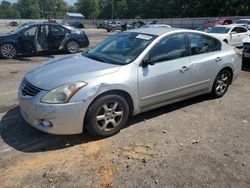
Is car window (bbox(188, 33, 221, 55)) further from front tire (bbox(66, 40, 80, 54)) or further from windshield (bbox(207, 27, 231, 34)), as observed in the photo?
windshield (bbox(207, 27, 231, 34))

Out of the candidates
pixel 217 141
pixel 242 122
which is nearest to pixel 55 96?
pixel 217 141

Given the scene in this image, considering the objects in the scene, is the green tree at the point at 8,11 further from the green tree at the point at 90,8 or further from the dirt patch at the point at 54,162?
the dirt patch at the point at 54,162

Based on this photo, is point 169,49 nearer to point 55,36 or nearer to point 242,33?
point 55,36

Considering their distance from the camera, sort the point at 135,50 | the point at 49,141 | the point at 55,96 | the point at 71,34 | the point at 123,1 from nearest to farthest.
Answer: the point at 55,96, the point at 49,141, the point at 135,50, the point at 71,34, the point at 123,1

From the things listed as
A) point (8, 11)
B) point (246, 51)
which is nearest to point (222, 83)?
point (246, 51)

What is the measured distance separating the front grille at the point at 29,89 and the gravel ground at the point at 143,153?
0.69m

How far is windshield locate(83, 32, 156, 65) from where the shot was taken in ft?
16.6

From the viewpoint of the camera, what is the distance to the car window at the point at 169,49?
516cm

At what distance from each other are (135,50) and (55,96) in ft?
5.30

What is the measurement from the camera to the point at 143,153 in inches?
167

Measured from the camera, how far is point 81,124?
173 inches

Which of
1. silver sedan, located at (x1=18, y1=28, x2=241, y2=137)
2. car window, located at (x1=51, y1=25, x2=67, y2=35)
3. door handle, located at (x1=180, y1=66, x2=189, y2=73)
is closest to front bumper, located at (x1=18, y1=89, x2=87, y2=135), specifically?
silver sedan, located at (x1=18, y1=28, x2=241, y2=137)

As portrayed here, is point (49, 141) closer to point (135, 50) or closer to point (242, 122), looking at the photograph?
point (135, 50)

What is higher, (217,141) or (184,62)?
(184,62)
